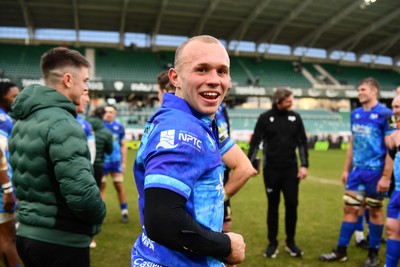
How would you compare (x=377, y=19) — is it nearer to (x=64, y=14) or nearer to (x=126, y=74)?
(x=126, y=74)

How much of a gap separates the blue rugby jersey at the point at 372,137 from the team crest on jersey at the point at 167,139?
4308 millimetres

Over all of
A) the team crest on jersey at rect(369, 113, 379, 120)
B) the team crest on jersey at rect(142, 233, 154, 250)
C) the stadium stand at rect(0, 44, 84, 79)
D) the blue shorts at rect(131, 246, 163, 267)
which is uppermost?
the stadium stand at rect(0, 44, 84, 79)

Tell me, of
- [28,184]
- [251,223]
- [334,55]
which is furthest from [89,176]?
[334,55]

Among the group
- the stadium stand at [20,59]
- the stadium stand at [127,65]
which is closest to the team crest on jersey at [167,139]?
the stadium stand at [20,59]

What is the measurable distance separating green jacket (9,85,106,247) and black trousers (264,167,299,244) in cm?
337

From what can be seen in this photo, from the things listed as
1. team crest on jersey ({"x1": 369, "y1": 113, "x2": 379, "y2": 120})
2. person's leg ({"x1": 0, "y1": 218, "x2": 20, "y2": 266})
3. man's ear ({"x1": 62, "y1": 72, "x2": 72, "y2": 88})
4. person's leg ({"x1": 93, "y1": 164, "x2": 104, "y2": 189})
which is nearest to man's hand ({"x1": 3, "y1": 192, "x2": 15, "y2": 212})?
person's leg ({"x1": 0, "y1": 218, "x2": 20, "y2": 266})

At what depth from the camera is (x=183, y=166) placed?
1.37 m

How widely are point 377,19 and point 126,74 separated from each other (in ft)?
74.3

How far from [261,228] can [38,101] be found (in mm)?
5090

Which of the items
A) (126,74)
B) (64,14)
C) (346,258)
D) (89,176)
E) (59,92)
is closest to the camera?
(89,176)

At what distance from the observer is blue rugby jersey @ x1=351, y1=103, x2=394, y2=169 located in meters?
4.93

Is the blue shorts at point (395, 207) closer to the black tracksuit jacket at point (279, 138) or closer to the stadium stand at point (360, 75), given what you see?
the black tracksuit jacket at point (279, 138)

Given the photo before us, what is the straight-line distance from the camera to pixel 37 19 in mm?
29891

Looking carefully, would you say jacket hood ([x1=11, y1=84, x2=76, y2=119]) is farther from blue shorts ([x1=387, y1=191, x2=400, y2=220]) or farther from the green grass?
blue shorts ([x1=387, y1=191, x2=400, y2=220])
